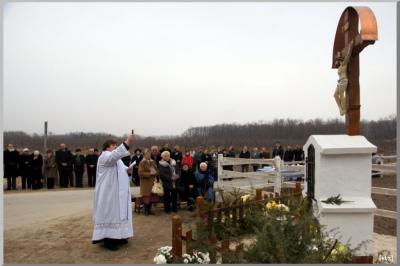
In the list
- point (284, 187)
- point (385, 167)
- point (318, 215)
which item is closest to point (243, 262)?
point (318, 215)

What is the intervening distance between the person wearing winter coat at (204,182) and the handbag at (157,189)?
0.96m

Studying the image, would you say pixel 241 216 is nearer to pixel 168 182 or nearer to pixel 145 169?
pixel 168 182

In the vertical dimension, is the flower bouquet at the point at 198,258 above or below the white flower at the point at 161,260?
above

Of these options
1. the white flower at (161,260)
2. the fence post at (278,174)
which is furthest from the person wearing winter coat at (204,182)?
the white flower at (161,260)

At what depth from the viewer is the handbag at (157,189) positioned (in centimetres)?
855

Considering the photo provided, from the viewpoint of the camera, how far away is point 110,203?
6.02m

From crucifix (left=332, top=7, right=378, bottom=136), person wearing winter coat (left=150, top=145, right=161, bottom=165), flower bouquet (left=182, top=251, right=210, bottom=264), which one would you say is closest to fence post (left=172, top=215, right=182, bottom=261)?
flower bouquet (left=182, top=251, right=210, bottom=264)

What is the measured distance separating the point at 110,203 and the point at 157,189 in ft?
8.53

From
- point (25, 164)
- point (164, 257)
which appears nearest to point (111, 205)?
point (164, 257)

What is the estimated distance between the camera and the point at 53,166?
44.3 feet

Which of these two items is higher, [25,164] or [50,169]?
[25,164]

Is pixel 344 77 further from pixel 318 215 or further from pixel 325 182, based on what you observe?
pixel 318 215

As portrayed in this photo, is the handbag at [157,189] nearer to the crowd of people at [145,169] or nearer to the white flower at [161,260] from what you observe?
the crowd of people at [145,169]

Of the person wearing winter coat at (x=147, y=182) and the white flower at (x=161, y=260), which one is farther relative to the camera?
the person wearing winter coat at (x=147, y=182)
